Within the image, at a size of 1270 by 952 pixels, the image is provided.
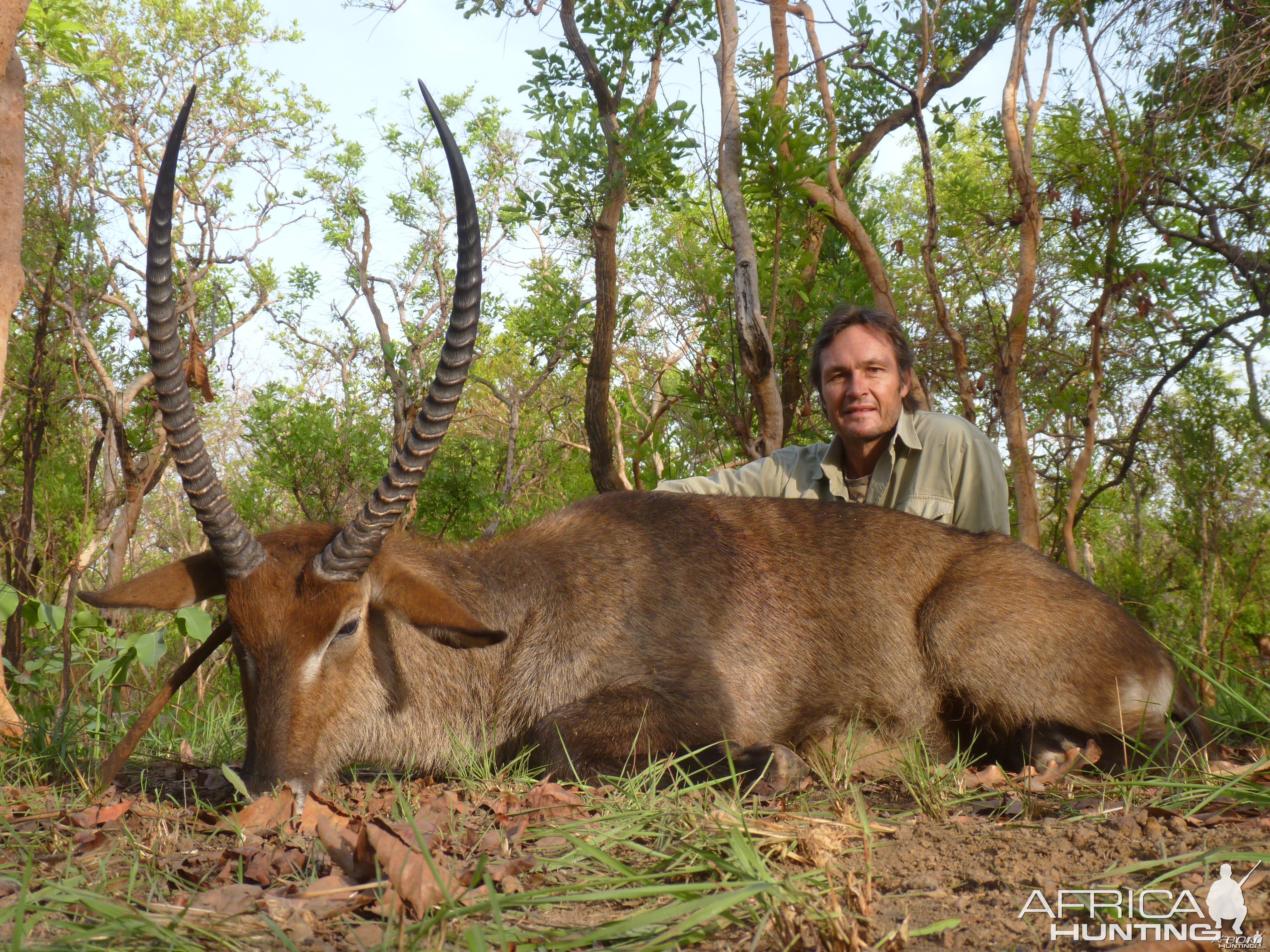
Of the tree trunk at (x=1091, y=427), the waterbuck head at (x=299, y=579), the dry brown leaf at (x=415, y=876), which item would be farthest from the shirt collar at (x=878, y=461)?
the dry brown leaf at (x=415, y=876)

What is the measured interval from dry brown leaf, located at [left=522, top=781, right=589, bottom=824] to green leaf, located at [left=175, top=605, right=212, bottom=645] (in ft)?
4.81

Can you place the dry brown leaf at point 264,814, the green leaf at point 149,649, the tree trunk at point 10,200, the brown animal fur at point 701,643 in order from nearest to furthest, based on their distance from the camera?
the dry brown leaf at point 264,814
the brown animal fur at point 701,643
the green leaf at point 149,649
the tree trunk at point 10,200

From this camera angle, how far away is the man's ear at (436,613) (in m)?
3.47

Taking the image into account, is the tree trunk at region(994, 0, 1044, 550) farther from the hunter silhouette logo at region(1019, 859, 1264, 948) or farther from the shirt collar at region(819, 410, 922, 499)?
the hunter silhouette logo at region(1019, 859, 1264, 948)

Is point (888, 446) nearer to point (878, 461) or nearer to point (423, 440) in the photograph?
point (878, 461)

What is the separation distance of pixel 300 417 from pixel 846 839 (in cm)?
1224

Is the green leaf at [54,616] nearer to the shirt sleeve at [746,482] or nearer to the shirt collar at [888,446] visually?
the shirt sleeve at [746,482]

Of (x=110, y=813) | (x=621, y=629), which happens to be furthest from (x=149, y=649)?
(x=621, y=629)

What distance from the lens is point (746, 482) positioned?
18.8 ft

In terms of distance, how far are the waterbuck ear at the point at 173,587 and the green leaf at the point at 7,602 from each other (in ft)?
2.65

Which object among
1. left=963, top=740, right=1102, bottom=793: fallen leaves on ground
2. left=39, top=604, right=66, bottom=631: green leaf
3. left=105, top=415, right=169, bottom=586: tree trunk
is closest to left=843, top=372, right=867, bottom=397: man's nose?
left=963, top=740, right=1102, bottom=793: fallen leaves on ground

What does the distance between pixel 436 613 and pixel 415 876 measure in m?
1.51

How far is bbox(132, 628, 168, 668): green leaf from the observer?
149 inches

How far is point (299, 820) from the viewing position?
293cm
